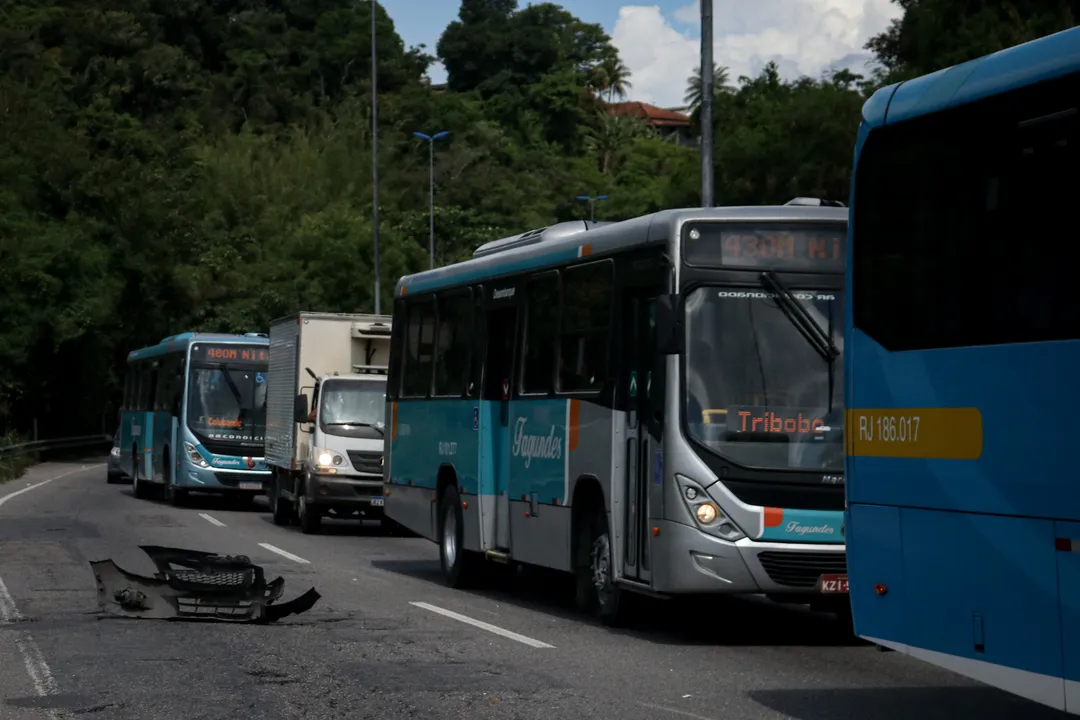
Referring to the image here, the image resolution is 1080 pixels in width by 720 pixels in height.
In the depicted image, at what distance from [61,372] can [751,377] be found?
Result: 178 ft

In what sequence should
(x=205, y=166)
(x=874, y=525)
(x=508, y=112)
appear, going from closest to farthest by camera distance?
(x=874, y=525), (x=205, y=166), (x=508, y=112)

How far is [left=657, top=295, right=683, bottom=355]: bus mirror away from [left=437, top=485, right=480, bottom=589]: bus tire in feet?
17.7

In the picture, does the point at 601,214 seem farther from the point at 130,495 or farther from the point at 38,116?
the point at 130,495

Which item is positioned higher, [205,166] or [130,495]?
[205,166]

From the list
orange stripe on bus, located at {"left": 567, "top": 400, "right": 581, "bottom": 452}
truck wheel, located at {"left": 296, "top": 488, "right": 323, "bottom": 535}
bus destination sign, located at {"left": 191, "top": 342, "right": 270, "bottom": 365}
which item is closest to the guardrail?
bus destination sign, located at {"left": 191, "top": 342, "right": 270, "bottom": 365}

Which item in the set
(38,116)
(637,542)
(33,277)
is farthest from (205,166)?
(637,542)

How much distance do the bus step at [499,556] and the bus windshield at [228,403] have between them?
669 inches

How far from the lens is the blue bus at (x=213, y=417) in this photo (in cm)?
3253

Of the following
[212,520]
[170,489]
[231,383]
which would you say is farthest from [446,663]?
[170,489]

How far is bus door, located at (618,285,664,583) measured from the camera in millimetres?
12844

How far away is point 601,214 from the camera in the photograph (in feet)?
314

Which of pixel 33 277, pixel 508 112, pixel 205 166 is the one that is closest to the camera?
pixel 33 277

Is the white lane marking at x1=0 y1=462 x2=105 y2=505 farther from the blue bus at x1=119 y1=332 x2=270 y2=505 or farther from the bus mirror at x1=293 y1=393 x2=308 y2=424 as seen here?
the bus mirror at x1=293 y1=393 x2=308 y2=424

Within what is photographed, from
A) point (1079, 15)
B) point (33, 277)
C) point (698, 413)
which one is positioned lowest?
point (698, 413)
